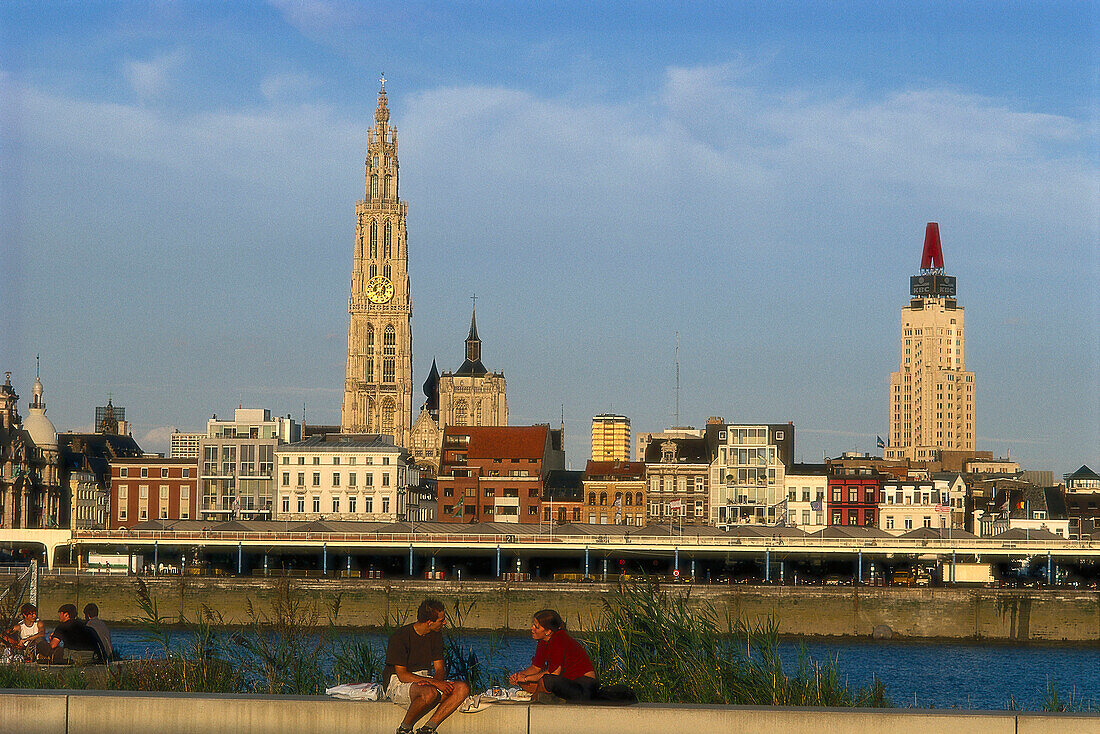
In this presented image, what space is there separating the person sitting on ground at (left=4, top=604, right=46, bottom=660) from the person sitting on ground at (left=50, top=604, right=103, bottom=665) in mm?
573

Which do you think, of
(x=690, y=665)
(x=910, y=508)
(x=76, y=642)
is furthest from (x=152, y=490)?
(x=690, y=665)

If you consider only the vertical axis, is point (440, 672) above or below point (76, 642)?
above

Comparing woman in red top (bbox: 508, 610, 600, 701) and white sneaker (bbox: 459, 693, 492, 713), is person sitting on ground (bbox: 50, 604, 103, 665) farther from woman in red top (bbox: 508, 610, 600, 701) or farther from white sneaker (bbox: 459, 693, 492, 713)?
woman in red top (bbox: 508, 610, 600, 701)

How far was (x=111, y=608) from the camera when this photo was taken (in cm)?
8106

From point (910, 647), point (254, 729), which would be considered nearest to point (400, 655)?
point (254, 729)

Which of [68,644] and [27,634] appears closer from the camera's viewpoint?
[68,644]

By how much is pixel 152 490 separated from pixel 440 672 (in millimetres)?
104206

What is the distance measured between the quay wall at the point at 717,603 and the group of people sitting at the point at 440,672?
5522cm

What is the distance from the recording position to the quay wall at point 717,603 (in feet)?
251

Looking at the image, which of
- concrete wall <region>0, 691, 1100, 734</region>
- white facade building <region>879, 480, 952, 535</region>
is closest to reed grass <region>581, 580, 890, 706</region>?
concrete wall <region>0, 691, 1100, 734</region>

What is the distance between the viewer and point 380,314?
190250mm

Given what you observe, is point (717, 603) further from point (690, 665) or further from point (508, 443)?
point (690, 665)

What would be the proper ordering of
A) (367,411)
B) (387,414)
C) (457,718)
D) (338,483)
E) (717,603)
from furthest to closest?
(387,414)
(367,411)
(338,483)
(717,603)
(457,718)

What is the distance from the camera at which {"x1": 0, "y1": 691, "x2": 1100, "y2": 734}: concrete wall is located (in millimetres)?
Answer: 19062
